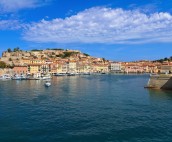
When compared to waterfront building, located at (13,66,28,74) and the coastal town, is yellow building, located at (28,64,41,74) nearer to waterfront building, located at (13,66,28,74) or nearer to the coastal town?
the coastal town

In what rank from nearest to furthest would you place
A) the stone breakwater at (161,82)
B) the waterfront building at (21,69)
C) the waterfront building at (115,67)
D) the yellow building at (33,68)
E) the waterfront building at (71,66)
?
the stone breakwater at (161,82)
the waterfront building at (21,69)
the yellow building at (33,68)
the waterfront building at (71,66)
the waterfront building at (115,67)

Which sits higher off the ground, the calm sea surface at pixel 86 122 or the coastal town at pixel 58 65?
the coastal town at pixel 58 65

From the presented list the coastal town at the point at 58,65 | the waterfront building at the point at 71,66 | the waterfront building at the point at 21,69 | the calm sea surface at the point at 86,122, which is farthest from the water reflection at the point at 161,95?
the waterfront building at the point at 71,66

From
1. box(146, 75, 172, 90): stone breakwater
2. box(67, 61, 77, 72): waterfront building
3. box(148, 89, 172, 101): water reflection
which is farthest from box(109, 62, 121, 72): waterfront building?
box(148, 89, 172, 101): water reflection

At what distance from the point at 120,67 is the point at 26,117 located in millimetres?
126410

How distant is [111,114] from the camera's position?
81.0ft

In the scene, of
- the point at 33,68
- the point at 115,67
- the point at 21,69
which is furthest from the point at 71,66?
the point at 115,67

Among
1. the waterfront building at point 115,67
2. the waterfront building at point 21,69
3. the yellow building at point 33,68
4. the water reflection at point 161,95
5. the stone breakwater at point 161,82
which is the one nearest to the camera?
the water reflection at point 161,95

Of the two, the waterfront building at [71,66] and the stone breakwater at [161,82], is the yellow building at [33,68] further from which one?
the stone breakwater at [161,82]

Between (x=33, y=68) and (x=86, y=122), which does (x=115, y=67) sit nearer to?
(x=33, y=68)

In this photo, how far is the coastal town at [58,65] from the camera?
101 m

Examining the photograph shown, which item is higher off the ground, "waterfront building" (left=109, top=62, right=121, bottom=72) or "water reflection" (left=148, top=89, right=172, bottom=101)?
"waterfront building" (left=109, top=62, right=121, bottom=72)

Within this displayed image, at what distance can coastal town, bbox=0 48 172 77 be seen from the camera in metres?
101

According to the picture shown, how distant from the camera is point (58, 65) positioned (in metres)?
116
